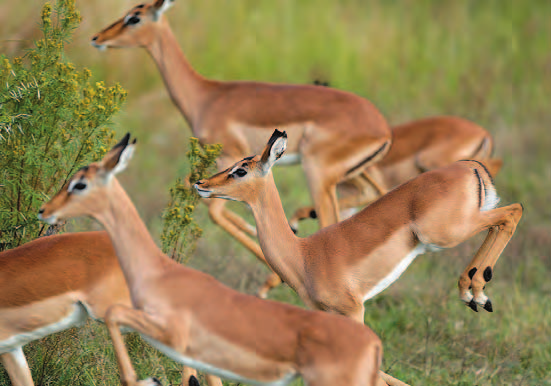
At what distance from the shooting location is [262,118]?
19.1ft

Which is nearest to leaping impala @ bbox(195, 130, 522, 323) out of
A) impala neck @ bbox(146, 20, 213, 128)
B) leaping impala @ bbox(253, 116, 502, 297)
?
impala neck @ bbox(146, 20, 213, 128)

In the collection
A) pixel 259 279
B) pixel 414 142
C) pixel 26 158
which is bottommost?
pixel 259 279

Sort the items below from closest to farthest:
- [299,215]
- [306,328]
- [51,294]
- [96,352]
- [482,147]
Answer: [306,328]
[51,294]
[96,352]
[299,215]
[482,147]

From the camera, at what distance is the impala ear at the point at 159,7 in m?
5.89

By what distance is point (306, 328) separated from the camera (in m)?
2.83

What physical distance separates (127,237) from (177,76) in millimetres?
3209

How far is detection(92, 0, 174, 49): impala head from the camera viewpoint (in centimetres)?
588

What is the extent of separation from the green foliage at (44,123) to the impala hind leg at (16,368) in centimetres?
72

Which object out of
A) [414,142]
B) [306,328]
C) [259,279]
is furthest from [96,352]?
[414,142]

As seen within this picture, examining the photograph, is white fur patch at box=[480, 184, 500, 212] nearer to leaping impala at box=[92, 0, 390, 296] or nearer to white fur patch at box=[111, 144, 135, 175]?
leaping impala at box=[92, 0, 390, 296]

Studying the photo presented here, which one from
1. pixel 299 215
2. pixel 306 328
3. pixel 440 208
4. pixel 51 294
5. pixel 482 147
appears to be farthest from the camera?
pixel 482 147

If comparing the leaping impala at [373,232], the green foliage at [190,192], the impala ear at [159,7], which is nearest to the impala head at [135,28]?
the impala ear at [159,7]

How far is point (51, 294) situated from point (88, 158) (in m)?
0.91

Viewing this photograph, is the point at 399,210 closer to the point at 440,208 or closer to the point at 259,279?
the point at 440,208
